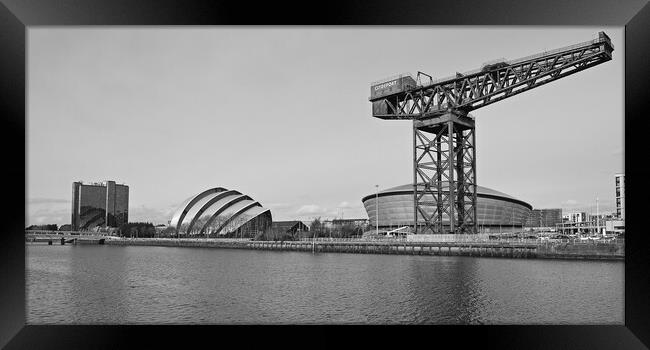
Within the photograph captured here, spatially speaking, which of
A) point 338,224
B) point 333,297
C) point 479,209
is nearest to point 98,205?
point 338,224

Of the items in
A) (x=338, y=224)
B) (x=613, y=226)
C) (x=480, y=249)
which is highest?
(x=613, y=226)

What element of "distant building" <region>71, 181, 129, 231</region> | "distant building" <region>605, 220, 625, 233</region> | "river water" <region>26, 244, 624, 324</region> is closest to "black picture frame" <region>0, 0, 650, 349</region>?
"river water" <region>26, 244, 624, 324</region>

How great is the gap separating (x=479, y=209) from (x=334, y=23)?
53881mm

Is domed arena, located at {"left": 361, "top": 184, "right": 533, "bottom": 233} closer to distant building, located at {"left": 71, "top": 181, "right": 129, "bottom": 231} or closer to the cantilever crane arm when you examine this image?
the cantilever crane arm

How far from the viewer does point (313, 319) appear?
31.0ft

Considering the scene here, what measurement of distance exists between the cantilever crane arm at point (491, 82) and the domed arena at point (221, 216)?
34.8 metres

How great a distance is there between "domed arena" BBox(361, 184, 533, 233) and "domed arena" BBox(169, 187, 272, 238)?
569 inches

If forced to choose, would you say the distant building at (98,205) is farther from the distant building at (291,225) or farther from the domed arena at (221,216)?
the distant building at (291,225)

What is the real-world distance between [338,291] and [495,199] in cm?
4836

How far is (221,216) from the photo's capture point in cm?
6097

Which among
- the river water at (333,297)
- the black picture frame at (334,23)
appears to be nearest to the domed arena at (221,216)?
the river water at (333,297)

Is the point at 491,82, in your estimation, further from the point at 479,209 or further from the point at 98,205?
the point at 98,205

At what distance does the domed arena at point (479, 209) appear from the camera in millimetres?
55781

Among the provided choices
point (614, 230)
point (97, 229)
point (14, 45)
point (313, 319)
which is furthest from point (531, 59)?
point (97, 229)
